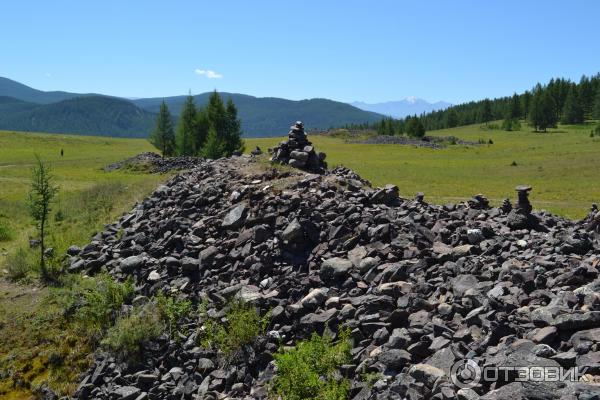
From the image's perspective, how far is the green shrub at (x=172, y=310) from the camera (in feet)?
49.7

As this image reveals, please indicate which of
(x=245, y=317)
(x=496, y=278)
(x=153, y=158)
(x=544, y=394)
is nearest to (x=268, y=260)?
(x=245, y=317)

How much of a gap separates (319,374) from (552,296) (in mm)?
5369

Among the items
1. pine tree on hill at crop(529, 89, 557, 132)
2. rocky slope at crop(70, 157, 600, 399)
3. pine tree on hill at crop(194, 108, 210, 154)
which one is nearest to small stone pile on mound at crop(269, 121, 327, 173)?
rocky slope at crop(70, 157, 600, 399)

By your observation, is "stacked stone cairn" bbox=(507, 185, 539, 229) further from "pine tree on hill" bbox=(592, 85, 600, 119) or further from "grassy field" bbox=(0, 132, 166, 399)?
"pine tree on hill" bbox=(592, 85, 600, 119)

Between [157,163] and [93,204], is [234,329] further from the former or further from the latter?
[157,163]

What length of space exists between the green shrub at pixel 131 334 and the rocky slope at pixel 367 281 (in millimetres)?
312

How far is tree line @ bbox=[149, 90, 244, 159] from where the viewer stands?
5803 cm

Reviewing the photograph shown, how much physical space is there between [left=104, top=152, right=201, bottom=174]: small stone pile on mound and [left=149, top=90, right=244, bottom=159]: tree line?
2.04m

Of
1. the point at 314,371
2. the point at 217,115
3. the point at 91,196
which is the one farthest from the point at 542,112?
the point at 314,371

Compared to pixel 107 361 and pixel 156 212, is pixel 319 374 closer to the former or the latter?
pixel 107 361

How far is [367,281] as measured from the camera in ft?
45.0

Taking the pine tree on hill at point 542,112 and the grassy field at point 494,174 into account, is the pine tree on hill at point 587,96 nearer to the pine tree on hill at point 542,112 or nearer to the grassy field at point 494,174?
the pine tree on hill at point 542,112

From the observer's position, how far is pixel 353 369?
33.9 ft

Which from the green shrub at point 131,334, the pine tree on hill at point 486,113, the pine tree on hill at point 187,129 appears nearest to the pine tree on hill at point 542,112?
the pine tree on hill at point 486,113
